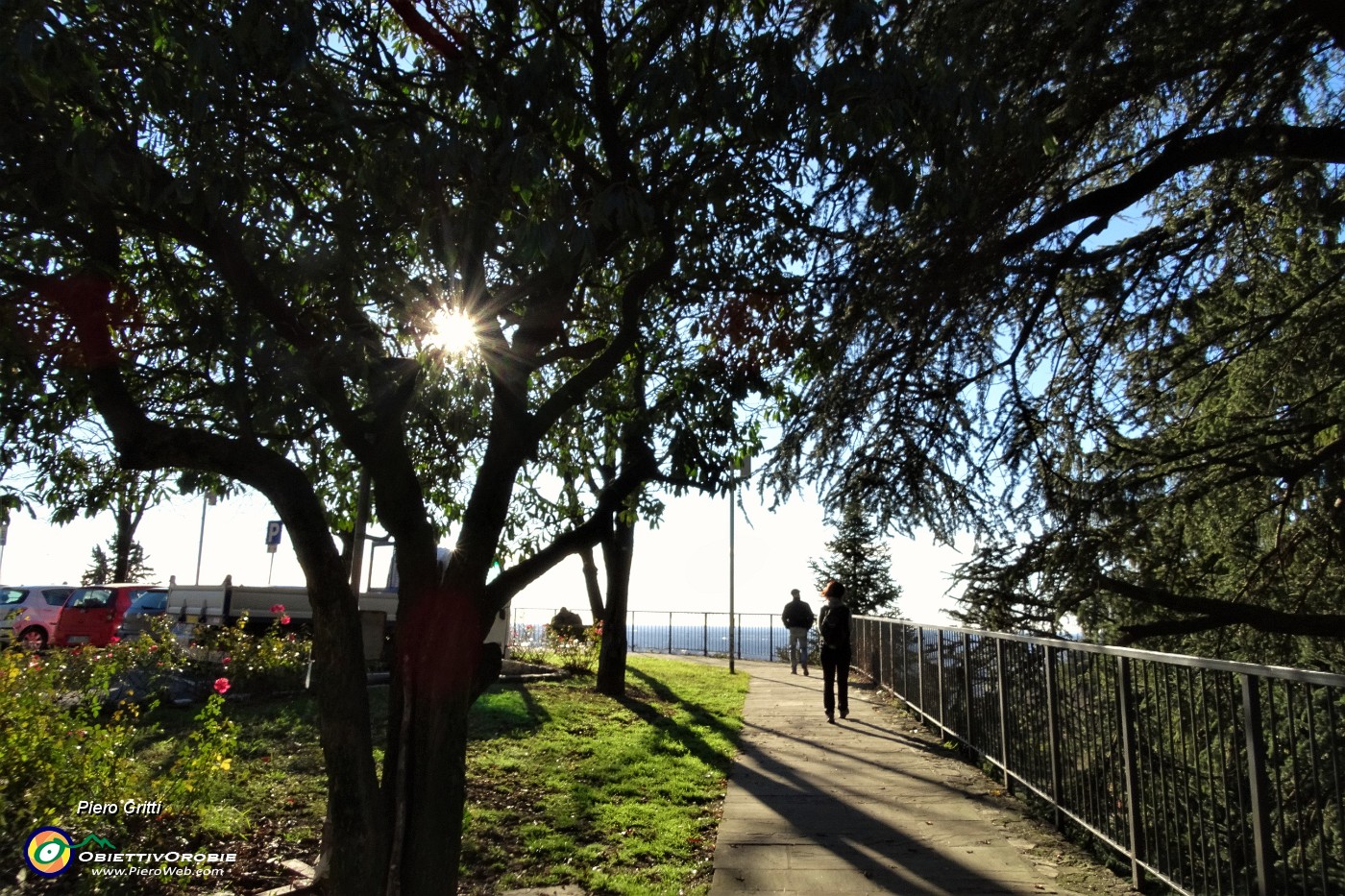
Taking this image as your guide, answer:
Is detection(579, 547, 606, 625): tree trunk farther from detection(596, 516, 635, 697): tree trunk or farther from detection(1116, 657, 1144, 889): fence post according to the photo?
detection(1116, 657, 1144, 889): fence post

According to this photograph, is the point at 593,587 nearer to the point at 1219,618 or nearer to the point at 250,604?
the point at 250,604

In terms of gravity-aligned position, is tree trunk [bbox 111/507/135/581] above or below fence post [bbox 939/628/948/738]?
above

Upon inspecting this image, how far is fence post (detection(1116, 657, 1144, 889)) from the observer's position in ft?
18.6

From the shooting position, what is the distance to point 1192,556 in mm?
9508

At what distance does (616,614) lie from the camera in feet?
49.0

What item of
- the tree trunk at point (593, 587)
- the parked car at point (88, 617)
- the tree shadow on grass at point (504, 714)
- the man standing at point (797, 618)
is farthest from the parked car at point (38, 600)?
the man standing at point (797, 618)

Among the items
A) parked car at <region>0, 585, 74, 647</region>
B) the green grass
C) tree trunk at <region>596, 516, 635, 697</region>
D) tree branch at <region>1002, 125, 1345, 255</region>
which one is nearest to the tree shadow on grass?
the green grass

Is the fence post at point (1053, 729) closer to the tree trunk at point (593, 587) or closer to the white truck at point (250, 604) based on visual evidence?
the white truck at point (250, 604)

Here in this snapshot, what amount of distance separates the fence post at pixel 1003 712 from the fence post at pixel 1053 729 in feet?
3.18

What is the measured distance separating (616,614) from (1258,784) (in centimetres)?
1114

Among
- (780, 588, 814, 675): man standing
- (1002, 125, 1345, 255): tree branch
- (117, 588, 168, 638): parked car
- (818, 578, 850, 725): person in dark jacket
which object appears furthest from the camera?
(117, 588, 168, 638): parked car

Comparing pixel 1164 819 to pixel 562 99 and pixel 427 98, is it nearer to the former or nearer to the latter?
pixel 562 99

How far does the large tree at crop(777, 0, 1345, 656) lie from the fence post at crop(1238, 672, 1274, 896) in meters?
2.90

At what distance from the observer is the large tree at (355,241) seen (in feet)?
15.8
